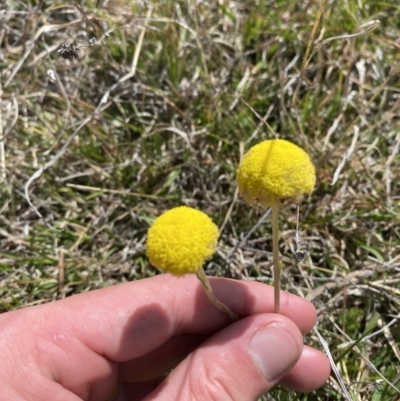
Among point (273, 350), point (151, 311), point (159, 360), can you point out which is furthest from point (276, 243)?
point (159, 360)

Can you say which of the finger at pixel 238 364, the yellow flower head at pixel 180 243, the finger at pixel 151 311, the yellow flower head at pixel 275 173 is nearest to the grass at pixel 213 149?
the finger at pixel 151 311

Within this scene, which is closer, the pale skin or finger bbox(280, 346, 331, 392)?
the pale skin

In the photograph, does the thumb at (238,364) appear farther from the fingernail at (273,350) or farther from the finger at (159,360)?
the finger at (159,360)

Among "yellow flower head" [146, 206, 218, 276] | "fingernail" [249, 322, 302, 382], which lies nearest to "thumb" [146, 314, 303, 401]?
"fingernail" [249, 322, 302, 382]

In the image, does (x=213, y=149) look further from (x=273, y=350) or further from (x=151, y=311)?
(x=273, y=350)

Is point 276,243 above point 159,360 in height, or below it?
above

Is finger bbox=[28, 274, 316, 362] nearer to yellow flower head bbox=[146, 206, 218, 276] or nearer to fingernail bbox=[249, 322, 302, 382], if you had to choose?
fingernail bbox=[249, 322, 302, 382]

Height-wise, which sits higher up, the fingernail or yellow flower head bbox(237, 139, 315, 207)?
yellow flower head bbox(237, 139, 315, 207)
